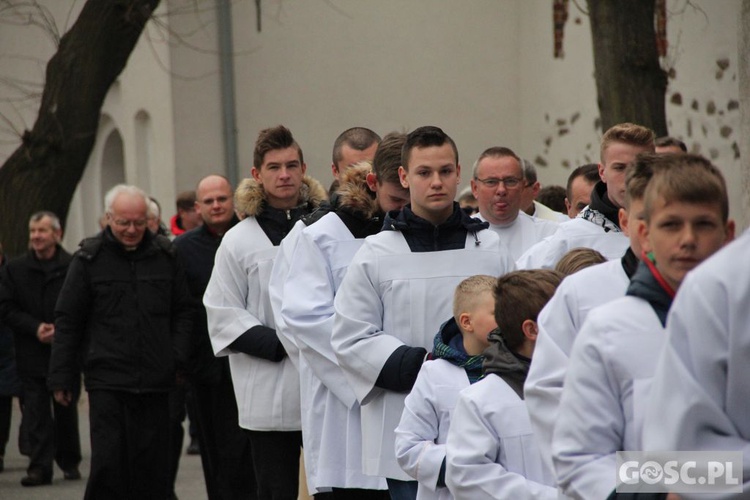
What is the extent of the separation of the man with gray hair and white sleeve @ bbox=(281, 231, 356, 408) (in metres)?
5.01

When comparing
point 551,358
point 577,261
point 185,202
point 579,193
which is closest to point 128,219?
point 579,193

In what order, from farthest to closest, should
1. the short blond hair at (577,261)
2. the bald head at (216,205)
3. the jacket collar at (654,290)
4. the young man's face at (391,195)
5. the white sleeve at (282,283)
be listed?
the bald head at (216,205)
the white sleeve at (282,283)
the young man's face at (391,195)
the short blond hair at (577,261)
the jacket collar at (654,290)

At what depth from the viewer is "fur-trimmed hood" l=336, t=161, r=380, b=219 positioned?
5.86 metres

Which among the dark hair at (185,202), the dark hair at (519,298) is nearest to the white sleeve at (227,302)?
the dark hair at (519,298)

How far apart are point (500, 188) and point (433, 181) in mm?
2286

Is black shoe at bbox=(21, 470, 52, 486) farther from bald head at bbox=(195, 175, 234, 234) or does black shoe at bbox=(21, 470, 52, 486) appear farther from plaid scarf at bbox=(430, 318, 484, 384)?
plaid scarf at bbox=(430, 318, 484, 384)

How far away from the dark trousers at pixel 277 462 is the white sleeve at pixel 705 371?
4.32 m

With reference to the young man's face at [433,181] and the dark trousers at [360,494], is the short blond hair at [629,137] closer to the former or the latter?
the young man's face at [433,181]

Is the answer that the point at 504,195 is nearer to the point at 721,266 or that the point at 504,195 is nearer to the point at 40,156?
the point at 721,266

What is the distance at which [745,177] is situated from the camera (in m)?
8.10

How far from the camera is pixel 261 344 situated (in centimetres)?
674

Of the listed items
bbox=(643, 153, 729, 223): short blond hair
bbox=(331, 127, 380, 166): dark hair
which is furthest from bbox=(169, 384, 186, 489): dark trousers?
bbox=(643, 153, 729, 223): short blond hair

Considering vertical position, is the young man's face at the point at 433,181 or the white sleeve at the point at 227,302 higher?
the young man's face at the point at 433,181

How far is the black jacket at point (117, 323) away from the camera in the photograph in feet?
25.8
